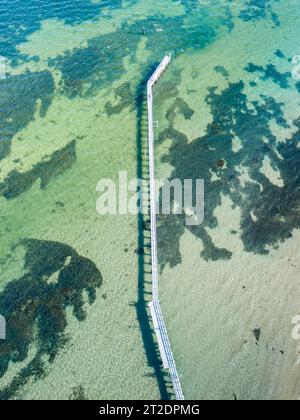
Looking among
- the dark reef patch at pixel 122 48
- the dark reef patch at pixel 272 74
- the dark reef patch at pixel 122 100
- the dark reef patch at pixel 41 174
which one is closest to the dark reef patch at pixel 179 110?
the dark reef patch at pixel 122 100

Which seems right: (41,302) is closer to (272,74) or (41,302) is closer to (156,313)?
(156,313)

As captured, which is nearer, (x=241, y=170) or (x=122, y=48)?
(x=241, y=170)

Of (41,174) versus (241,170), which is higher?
(41,174)

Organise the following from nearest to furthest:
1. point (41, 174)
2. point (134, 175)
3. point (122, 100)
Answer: point (134, 175)
point (41, 174)
point (122, 100)

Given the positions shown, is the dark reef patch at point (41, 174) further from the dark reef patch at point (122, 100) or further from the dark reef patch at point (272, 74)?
the dark reef patch at point (272, 74)

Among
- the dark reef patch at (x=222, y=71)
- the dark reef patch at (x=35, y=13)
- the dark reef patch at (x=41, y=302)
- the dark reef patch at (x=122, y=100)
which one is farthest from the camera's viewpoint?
the dark reef patch at (x=35, y=13)

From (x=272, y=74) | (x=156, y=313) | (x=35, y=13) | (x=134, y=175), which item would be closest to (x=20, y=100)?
(x=134, y=175)
